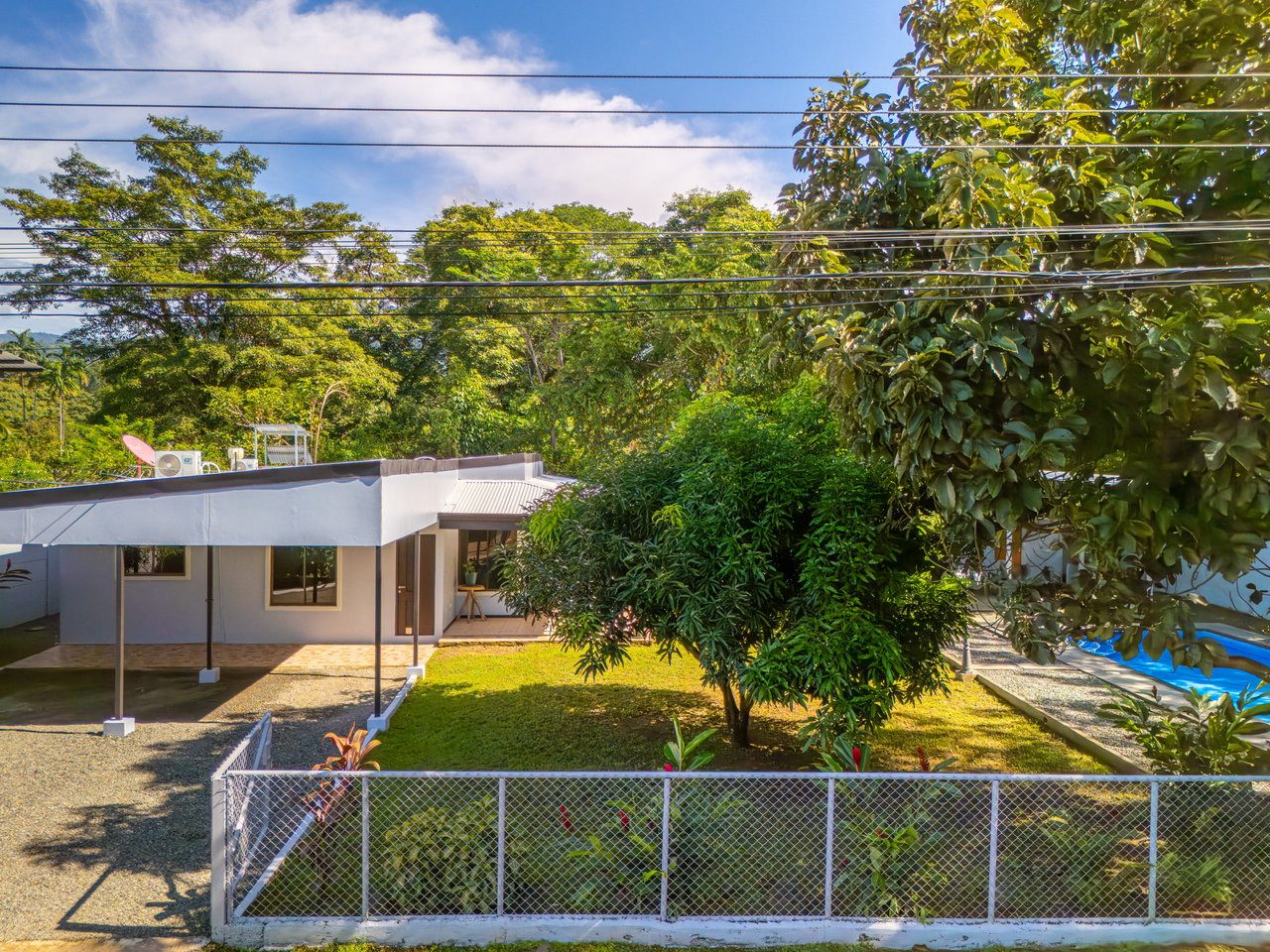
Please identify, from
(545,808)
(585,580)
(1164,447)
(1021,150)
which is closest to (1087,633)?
(1164,447)

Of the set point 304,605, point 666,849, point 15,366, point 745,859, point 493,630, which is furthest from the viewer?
point 15,366

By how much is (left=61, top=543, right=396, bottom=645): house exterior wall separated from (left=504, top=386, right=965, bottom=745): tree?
6.51 metres

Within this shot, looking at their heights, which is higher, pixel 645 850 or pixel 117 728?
pixel 645 850

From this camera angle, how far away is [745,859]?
5523mm

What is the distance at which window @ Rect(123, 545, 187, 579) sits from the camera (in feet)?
41.3

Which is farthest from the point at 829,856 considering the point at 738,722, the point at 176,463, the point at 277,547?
the point at 277,547

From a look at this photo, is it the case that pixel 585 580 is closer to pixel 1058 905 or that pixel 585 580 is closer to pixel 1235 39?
pixel 1058 905

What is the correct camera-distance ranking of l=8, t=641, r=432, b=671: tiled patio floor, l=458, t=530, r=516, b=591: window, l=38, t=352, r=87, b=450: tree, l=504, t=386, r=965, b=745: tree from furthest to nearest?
l=38, t=352, r=87, b=450: tree
l=458, t=530, r=516, b=591: window
l=8, t=641, r=432, b=671: tiled patio floor
l=504, t=386, r=965, b=745: tree

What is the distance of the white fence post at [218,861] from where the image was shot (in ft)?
15.2

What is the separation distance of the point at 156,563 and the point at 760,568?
467 inches

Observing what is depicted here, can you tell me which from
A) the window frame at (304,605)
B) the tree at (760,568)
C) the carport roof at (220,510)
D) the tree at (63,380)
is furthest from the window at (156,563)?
the tree at (63,380)

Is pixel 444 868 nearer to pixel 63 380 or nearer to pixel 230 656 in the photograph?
pixel 230 656

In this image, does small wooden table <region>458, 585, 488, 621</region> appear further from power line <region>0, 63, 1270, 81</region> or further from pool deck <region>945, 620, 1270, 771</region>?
power line <region>0, 63, 1270, 81</region>

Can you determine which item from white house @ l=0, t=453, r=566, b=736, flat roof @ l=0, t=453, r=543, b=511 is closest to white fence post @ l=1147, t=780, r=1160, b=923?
white house @ l=0, t=453, r=566, b=736
